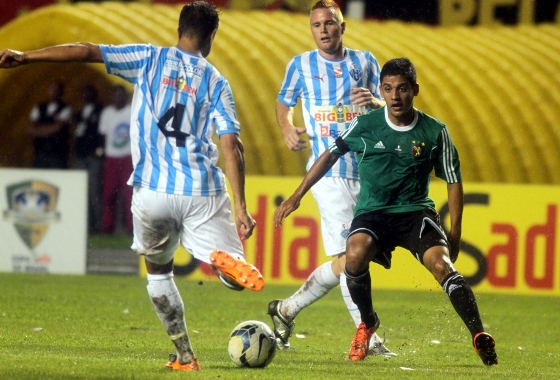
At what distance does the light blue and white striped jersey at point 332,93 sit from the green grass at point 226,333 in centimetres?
130

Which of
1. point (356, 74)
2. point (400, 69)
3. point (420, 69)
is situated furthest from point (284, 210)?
point (420, 69)

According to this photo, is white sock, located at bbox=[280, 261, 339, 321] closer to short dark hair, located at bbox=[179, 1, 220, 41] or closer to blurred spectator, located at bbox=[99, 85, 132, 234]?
short dark hair, located at bbox=[179, 1, 220, 41]

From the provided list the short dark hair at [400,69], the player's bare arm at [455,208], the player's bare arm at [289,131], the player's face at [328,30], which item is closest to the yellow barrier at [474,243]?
the player's bare arm at [289,131]

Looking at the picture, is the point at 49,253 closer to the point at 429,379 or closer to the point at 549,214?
the point at 549,214

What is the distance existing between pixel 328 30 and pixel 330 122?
23.3 inches

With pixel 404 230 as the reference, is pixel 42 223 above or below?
below

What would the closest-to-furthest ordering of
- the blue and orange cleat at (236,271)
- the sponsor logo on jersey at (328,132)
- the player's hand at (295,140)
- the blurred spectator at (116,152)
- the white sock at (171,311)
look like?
1. the blue and orange cleat at (236,271)
2. the white sock at (171,311)
3. the player's hand at (295,140)
4. the sponsor logo on jersey at (328,132)
5. the blurred spectator at (116,152)

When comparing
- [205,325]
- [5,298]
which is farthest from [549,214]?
[5,298]

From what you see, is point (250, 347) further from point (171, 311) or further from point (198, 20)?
point (198, 20)

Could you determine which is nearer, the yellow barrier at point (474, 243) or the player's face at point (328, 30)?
the player's face at point (328, 30)

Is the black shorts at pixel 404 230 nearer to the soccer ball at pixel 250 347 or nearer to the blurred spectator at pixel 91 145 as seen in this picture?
the soccer ball at pixel 250 347

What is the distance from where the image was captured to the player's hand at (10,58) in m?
A: 5.39

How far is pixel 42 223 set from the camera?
39.8ft

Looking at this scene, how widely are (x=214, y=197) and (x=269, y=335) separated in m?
0.89
